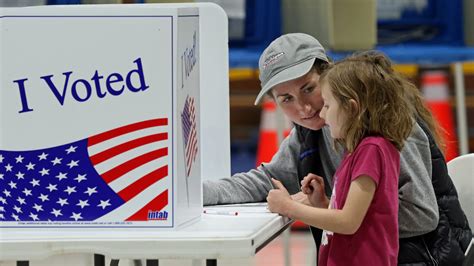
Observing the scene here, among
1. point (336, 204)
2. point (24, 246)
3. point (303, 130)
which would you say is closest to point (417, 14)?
point (303, 130)

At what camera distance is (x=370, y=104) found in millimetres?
1542

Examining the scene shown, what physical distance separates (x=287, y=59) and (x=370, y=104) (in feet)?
0.96

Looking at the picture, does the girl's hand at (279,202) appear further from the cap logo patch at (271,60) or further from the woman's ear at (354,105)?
the cap logo patch at (271,60)

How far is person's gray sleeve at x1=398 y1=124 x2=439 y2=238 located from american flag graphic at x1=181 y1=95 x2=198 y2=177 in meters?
0.39

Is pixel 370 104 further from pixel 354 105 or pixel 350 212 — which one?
pixel 350 212

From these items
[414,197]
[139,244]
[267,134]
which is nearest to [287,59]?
[414,197]

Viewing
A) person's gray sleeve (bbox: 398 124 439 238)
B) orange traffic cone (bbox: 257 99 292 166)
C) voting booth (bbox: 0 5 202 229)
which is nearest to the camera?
voting booth (bbox: 0 5 202 229)

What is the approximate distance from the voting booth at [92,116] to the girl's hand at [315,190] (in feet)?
1.29

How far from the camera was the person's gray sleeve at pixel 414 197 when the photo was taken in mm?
1614

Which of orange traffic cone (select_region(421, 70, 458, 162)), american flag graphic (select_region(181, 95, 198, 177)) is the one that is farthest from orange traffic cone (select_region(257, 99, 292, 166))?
american flag graphic (select_region(181, 95, 198, 177))

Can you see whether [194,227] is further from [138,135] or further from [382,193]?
[382,193]

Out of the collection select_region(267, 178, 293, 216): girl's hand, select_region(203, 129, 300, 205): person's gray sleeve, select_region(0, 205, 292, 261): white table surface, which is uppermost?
select_region(0, 205, 292, 261): white table surface

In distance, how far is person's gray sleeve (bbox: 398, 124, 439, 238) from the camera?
1.61 m

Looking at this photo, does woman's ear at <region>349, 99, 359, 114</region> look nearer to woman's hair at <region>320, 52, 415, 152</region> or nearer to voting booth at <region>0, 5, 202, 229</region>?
woman's hair at <region>320, 52, 415, 152</region>
